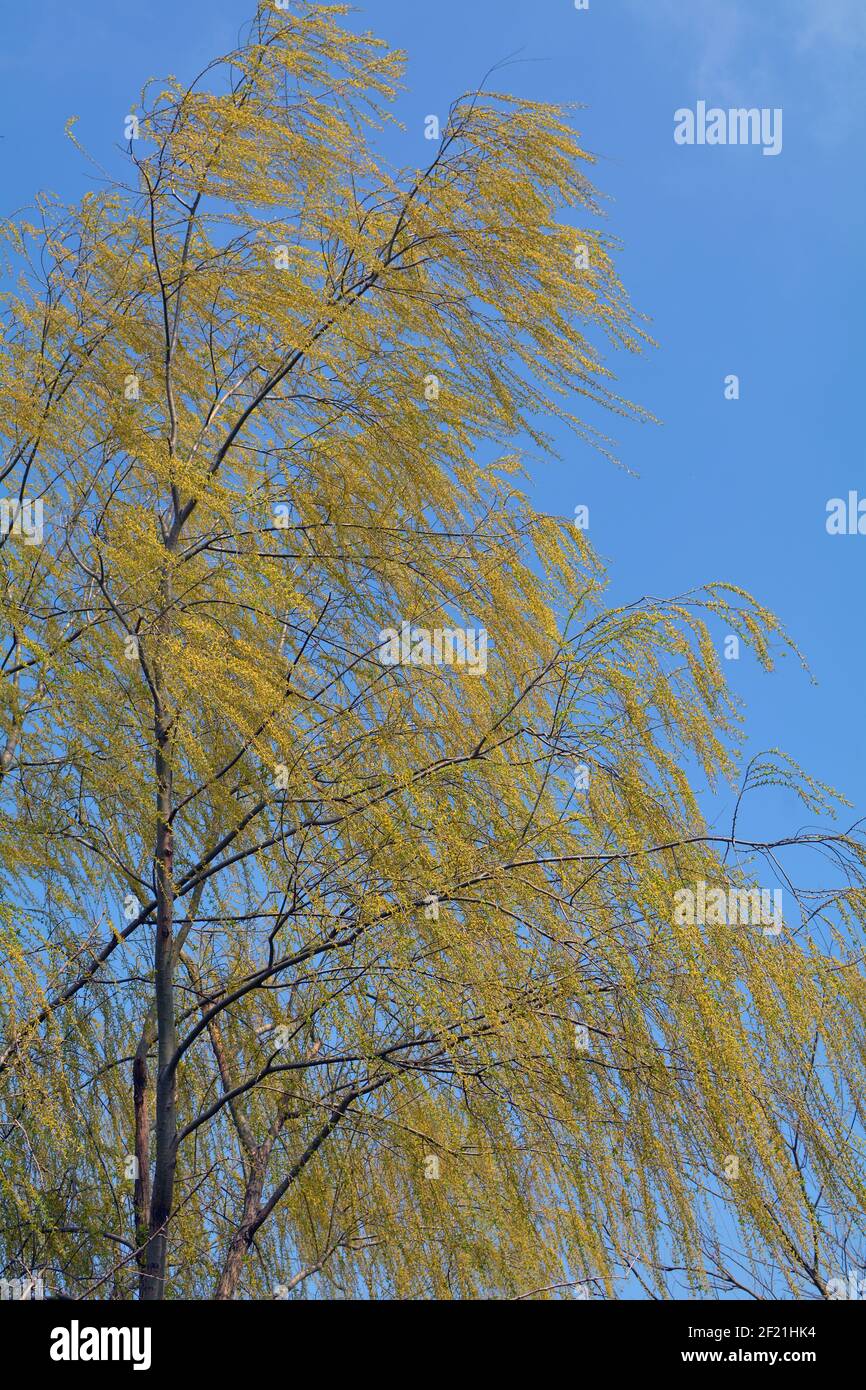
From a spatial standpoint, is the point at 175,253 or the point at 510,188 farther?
the point at 175,253

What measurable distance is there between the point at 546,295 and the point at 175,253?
147 centimetres

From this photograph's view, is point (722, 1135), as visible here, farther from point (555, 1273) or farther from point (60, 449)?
point (60, 449)

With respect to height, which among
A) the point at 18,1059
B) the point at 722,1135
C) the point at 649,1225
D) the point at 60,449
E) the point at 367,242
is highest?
the point at 367,242

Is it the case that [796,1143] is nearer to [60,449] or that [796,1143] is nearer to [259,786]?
[259,786]

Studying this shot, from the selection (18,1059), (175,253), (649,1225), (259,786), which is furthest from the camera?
(175,253)

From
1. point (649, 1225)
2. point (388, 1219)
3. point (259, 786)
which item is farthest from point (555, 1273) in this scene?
point (259, 786)

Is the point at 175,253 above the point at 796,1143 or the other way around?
above

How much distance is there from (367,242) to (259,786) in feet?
6.24
